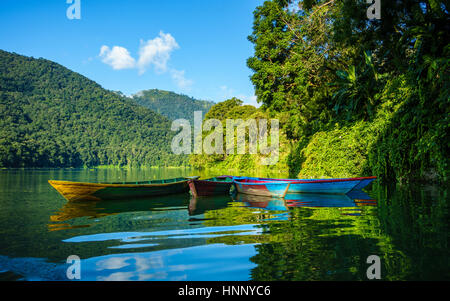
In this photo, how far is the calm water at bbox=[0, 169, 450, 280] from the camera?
3.29 meters

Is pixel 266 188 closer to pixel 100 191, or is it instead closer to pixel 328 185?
pixel 328 185

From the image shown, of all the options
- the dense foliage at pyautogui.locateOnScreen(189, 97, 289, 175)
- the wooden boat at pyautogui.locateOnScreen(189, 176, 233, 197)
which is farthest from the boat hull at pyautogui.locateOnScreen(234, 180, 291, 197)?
the dense foliage at pyautogui.locateOnScreen(189, 97, 289, 175)

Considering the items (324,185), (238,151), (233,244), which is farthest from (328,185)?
(238,151)

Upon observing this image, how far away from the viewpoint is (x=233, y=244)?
14.8 ft

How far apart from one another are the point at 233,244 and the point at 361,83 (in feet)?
50.1

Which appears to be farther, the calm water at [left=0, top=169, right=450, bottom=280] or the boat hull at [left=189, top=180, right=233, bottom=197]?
the boat hull at [left=189, top=180, right=233, bottom=197]

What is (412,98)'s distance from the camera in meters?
12.3

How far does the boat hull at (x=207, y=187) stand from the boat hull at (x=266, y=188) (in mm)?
828

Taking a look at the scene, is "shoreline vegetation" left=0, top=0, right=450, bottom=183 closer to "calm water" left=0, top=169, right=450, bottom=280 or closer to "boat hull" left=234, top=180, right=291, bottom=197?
"calm water" left=0, top=169, right=450, bottom=280

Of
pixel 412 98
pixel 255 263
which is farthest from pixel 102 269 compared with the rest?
pixel 412 98

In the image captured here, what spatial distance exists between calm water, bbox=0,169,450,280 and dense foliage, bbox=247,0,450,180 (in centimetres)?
471

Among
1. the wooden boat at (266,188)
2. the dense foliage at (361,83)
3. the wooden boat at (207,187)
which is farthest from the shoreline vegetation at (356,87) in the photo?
the wooden boat at (207,187)
